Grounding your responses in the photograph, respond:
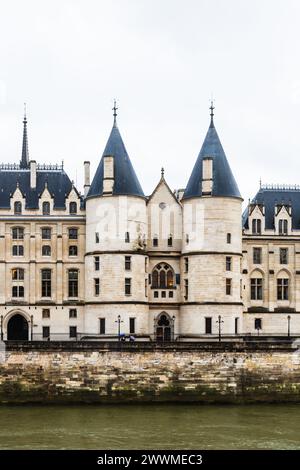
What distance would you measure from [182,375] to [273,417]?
7.65 metres

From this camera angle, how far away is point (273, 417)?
50219 millimetres

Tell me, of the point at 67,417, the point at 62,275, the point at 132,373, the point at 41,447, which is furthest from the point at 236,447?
the point at 62,275

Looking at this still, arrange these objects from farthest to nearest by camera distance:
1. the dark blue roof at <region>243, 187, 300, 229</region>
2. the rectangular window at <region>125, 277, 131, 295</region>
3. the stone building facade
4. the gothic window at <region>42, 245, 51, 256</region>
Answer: the dark blue roof at <region>243, 187, 300, 229</region> → the gothic window at <region>42, 245, 51, 256</region> → the rectangular window at <region>125, 277, 131, 295</region> → the stone building facade

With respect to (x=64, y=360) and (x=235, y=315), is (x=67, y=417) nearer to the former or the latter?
(x=64, y=360)

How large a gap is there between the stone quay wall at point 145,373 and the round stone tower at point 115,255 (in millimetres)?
11687

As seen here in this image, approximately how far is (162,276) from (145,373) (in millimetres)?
16853

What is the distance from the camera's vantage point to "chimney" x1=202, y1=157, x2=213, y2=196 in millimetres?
69438

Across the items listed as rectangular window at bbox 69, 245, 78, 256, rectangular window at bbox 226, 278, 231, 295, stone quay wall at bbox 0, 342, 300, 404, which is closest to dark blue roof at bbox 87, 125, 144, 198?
rectangular window at bbox 69, 245, 78, 256

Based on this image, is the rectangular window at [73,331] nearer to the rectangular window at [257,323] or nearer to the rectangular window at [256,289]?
the rectangular window at [257,323]

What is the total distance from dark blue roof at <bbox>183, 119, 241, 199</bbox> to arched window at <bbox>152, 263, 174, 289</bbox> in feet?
18.2

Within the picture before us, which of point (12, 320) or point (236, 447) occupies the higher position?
point (12, 320)

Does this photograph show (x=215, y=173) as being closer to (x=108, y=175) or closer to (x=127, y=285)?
(x=108, y=175)

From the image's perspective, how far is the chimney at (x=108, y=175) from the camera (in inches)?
2741

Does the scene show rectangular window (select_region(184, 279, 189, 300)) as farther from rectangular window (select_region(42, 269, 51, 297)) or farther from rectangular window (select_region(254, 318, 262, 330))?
rectangular window (select_region(42, 269, 51, 297))
